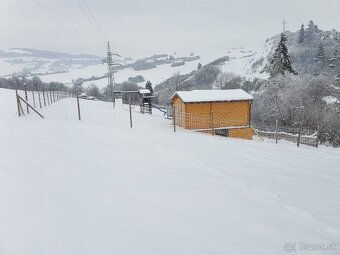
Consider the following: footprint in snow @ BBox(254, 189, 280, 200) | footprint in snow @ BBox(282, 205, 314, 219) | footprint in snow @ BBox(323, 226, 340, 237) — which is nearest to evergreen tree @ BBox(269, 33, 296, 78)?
footprint in snow @ BBox(254, 189, 280, 200)

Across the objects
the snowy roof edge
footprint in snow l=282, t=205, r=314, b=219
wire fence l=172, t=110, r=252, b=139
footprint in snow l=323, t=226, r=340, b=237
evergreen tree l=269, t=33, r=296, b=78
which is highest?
evergreen tree l=269, t=33, r=296, b=78

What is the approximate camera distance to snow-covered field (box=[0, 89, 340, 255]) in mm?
3854

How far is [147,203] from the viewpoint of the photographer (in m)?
5.12

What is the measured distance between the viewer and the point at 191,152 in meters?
10.9

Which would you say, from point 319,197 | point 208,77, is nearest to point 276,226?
point 319,197

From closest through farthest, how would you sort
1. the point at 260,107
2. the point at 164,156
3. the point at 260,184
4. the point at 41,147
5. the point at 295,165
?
the point at 260,184, the point at 41,147, the point at 164,156, the point at 295,165, the point at 260,107

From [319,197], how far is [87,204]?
196 inches

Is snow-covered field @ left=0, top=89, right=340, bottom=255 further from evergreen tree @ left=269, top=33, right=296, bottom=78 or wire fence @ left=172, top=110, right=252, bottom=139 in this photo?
evergreen tree @ left=269, top=33, right=296, bottom=78

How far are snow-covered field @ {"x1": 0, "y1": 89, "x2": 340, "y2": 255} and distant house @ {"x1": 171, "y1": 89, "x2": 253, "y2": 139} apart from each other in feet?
48.0

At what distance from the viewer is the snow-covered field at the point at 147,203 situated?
12.6ft

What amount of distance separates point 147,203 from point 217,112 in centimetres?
1999

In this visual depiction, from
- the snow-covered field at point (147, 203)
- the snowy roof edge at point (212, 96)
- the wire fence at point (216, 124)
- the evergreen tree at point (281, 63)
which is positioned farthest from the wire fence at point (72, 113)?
the evergreen tree at point (281, 63)

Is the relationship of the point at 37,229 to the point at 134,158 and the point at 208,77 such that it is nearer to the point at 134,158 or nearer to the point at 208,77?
the point at 134,158

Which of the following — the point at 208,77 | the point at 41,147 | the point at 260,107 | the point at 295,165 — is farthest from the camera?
the point at 208,77
